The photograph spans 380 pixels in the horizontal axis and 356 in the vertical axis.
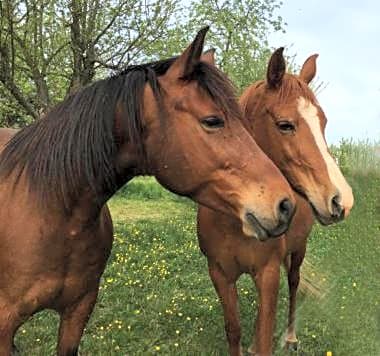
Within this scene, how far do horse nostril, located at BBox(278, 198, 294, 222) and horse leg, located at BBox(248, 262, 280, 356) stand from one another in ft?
4.24

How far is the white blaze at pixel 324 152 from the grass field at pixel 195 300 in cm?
207

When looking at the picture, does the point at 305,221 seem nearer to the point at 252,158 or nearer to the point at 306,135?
the point at 306,135

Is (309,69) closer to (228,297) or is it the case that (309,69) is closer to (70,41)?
(228,297)

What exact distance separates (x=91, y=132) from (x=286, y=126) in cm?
126

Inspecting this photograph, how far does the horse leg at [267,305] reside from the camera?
3254mm

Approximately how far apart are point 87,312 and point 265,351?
46.7 inches

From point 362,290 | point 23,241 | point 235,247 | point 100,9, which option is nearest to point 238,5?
point 100,9

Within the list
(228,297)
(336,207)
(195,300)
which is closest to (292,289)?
(195,300)

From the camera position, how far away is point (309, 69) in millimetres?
3803

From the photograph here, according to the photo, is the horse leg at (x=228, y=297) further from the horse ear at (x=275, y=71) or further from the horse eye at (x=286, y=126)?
the horse ear at (x=275, y=71)

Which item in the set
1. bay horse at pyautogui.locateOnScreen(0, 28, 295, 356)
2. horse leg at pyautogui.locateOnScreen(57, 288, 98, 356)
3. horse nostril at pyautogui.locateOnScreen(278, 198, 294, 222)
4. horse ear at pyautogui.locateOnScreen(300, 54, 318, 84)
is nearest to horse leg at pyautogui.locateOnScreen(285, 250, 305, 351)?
horse ear at pyautogui.locateOnScreen(300, 54, 318, 84)

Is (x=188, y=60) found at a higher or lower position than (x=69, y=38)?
lower

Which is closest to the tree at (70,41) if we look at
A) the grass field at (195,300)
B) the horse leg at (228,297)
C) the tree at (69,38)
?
the tree at (69,38)

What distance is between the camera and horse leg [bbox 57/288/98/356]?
2.77 metres
